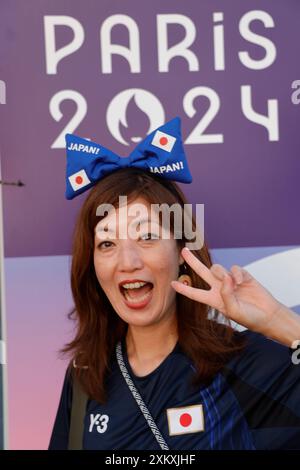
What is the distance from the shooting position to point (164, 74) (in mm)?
1764

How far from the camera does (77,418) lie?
157 centimetres

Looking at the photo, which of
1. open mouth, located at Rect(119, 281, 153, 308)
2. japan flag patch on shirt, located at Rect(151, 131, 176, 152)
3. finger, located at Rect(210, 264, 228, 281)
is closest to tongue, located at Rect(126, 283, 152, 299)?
open mouth, located at Rect(119, 281, 153, 308)

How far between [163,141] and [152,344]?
536 millimetres

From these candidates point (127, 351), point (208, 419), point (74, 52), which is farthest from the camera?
point (74, 52)

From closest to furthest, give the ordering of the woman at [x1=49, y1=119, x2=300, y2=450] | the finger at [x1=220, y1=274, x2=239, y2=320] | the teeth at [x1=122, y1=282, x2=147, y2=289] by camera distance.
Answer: the finger at [x1=220, y1=274, x2=239, y2=320] < the woman at [x1=49, y1=119, x2=300, y2=450] < the teeth at [x1=122, y1=282, x2=147, y2=289]

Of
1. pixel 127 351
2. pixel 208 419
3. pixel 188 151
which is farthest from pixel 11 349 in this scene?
pixel 188 151

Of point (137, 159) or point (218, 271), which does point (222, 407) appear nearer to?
point (218, 271)

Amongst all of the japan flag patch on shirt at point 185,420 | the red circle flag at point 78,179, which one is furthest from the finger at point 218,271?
the red circle flag at point 78,179

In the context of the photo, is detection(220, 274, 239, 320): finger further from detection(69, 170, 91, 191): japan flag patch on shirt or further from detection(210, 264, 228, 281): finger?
detection(69, 170, 91, 191): japan flag patch on shirt

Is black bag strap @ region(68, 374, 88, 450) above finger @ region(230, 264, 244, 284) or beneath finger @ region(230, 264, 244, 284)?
beneath

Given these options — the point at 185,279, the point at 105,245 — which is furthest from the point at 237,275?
the point at 105,245

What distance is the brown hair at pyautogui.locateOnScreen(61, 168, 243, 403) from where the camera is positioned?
153cm
